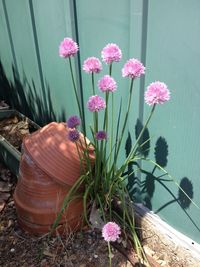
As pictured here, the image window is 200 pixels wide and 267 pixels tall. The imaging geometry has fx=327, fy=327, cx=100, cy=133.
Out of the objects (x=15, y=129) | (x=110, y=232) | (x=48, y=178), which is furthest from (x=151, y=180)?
(x=15, y=129)

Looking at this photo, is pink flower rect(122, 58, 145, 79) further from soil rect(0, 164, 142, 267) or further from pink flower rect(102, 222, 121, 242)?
soil rect(0, 164, 142, 267)

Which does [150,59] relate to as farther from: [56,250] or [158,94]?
[56,250]

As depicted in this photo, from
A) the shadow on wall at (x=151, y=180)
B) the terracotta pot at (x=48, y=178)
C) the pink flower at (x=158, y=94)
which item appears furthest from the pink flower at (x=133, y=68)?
the terracotta pot at (x=48, y=178)

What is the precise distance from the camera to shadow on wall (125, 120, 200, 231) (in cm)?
179

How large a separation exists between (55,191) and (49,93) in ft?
3.86

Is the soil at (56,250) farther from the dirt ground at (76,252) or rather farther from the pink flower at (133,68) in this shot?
the pink flower at (133,68)

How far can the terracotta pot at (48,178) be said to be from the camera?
191cm

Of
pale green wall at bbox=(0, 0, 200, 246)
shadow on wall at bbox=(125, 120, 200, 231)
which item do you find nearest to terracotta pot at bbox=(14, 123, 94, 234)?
shadow on wall at bbox=(125, 120, 200, 231)

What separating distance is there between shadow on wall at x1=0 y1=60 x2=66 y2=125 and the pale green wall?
127mm

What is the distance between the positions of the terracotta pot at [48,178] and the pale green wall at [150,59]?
0.41 metres

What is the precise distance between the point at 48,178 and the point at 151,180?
0.62 meters

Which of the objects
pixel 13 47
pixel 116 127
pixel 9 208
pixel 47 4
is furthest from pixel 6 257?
pixel 13 47

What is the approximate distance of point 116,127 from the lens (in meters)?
2.09

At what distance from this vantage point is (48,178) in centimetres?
194
